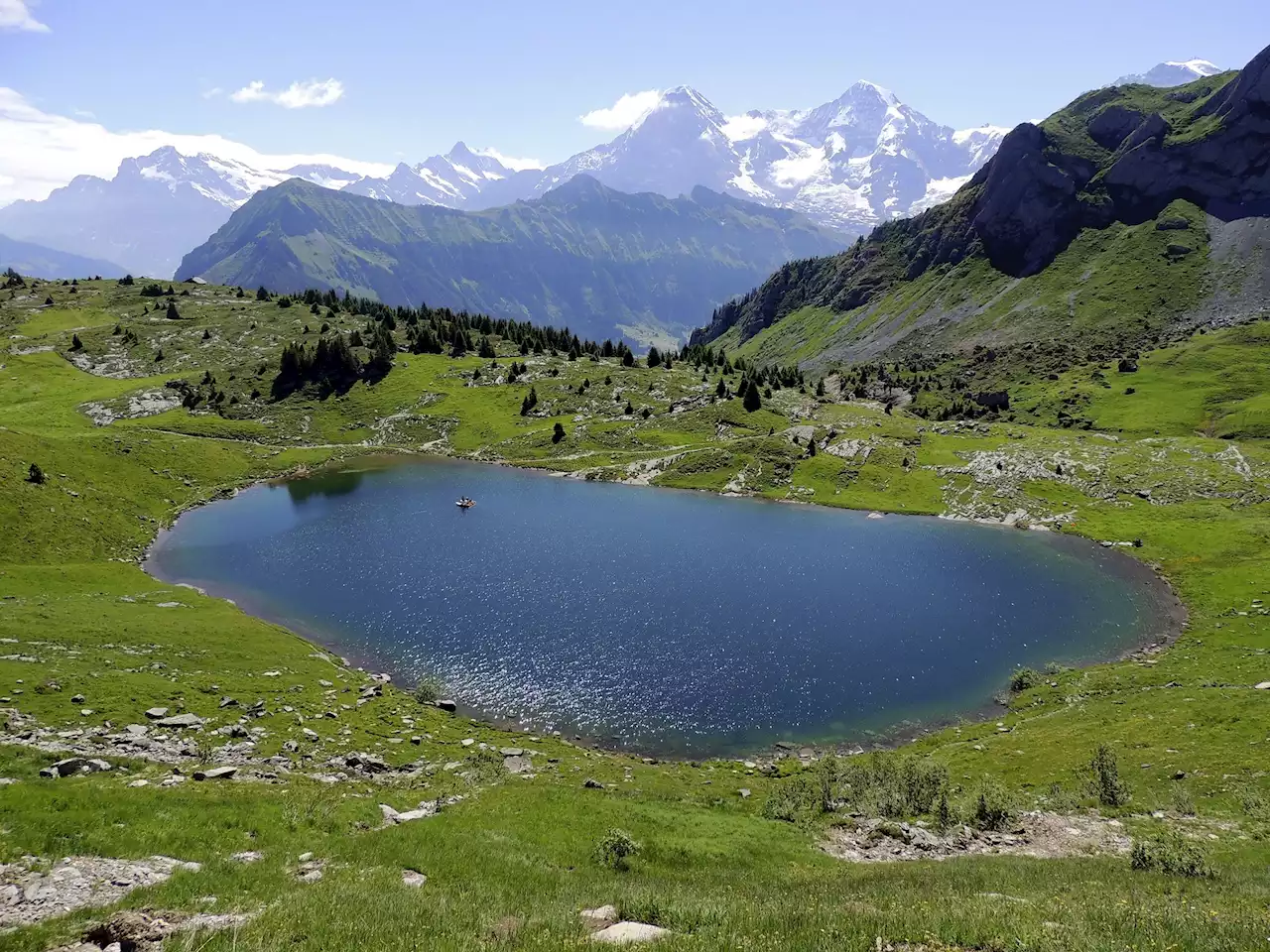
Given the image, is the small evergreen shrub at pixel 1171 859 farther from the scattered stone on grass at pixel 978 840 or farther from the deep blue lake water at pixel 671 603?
the deep blue lake water at pixel 671 603

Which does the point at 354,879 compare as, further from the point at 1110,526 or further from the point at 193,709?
the point at 1110,526

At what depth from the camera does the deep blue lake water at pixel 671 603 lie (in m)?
52.4

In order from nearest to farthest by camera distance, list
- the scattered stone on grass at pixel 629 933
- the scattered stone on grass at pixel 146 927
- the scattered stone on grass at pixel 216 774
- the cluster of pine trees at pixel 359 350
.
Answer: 1. the scattered stone on grass at pixel 146 927
2. the scattered stone on grass at pixel 629 933
3. the scattered stone on grass at pixel 216 774
4. the cluster of pine trees at pixel 359 350

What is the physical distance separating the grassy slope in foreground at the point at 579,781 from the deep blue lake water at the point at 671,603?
215 inches

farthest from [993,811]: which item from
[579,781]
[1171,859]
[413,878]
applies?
[413,878]

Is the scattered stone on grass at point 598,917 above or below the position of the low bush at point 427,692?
above

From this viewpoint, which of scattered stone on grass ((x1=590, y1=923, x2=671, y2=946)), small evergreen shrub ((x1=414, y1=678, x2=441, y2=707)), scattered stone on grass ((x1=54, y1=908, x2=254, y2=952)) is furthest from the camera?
small evergreen shrub ((x1=414, y1=678, x2=441, y2=707))

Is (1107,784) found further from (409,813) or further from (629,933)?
(409,813)

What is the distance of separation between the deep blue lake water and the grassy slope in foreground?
5472 mm

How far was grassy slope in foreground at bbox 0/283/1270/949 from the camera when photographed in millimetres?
15266

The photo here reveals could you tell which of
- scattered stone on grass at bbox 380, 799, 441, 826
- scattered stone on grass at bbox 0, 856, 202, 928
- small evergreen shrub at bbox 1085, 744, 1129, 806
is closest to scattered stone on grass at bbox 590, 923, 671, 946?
scattered stone on grass at bbox 0, 856, 202, 928

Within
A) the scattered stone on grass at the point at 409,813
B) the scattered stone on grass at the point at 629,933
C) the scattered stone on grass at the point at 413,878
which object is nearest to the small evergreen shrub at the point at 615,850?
the scattered stone on grass at the point at 413,878

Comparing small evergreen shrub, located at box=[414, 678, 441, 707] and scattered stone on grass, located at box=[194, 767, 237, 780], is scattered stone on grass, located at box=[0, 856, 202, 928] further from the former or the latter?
small evergreen shrub, located at box=[414, 678, 441, 707]

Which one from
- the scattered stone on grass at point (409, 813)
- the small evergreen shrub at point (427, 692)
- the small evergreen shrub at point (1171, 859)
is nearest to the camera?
the small evergreen shrub at point (1171, 859)
